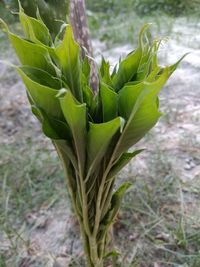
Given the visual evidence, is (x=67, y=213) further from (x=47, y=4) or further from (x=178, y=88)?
(x=178, y=88)

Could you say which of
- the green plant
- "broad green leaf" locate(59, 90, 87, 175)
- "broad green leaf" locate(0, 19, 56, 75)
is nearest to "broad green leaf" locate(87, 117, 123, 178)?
"broad green leaf" locate(59, 90, 87, 175)

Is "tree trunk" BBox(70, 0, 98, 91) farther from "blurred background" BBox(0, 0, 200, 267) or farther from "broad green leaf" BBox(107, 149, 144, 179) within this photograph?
"broad green leaf" BBox(107, 149, 144, 179)

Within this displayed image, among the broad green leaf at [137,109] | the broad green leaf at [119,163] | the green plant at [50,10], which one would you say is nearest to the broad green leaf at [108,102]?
the broad green leaf at [137,109]

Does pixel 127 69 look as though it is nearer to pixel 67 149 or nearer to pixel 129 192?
pixel 67 149

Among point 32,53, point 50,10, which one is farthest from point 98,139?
point 50,10

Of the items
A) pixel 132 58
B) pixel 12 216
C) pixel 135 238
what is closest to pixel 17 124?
pixel 12 216

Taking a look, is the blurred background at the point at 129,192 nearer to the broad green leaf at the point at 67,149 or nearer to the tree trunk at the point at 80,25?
the tree trunk at the point at 80,25
